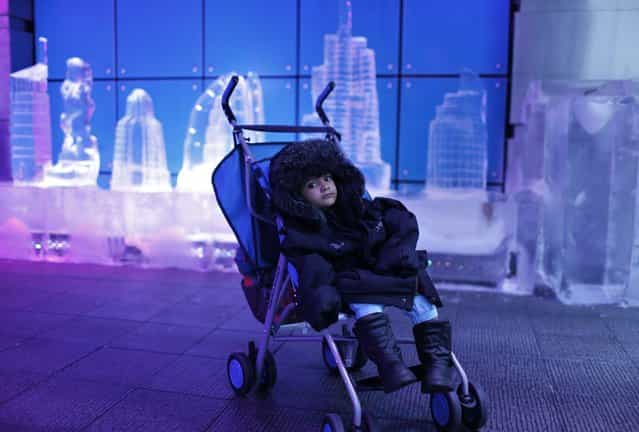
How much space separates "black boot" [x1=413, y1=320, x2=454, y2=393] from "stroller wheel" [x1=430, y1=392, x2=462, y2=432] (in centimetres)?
11

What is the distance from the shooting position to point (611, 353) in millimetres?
3150

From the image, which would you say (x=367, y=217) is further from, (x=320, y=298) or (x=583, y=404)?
(x=583, y=404)

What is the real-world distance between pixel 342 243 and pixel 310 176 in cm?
33

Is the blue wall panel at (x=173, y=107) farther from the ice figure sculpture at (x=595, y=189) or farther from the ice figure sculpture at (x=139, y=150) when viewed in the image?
the ice figure sculpture at (x=595, y=189)

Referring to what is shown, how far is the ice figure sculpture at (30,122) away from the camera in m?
5.36

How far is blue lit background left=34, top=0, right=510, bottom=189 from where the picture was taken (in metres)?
4.99

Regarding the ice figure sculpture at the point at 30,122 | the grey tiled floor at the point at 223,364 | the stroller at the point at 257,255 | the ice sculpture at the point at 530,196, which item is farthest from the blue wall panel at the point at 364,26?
the stroller at the point at 257,255

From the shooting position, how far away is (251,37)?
541cm

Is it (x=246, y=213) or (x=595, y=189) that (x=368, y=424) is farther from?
(x=595, y=189)

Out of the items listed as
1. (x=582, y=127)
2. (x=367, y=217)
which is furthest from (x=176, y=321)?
(x=582, y=127)

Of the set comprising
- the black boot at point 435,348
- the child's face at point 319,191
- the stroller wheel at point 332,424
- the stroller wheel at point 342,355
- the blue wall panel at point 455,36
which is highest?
the blue wall panel at point 455,36

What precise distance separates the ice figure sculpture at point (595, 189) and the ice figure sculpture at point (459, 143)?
0.59 metres

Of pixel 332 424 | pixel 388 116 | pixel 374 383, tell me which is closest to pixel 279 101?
pixel 388 116

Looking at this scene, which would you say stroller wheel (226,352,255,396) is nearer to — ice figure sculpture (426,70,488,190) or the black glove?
the black glove
